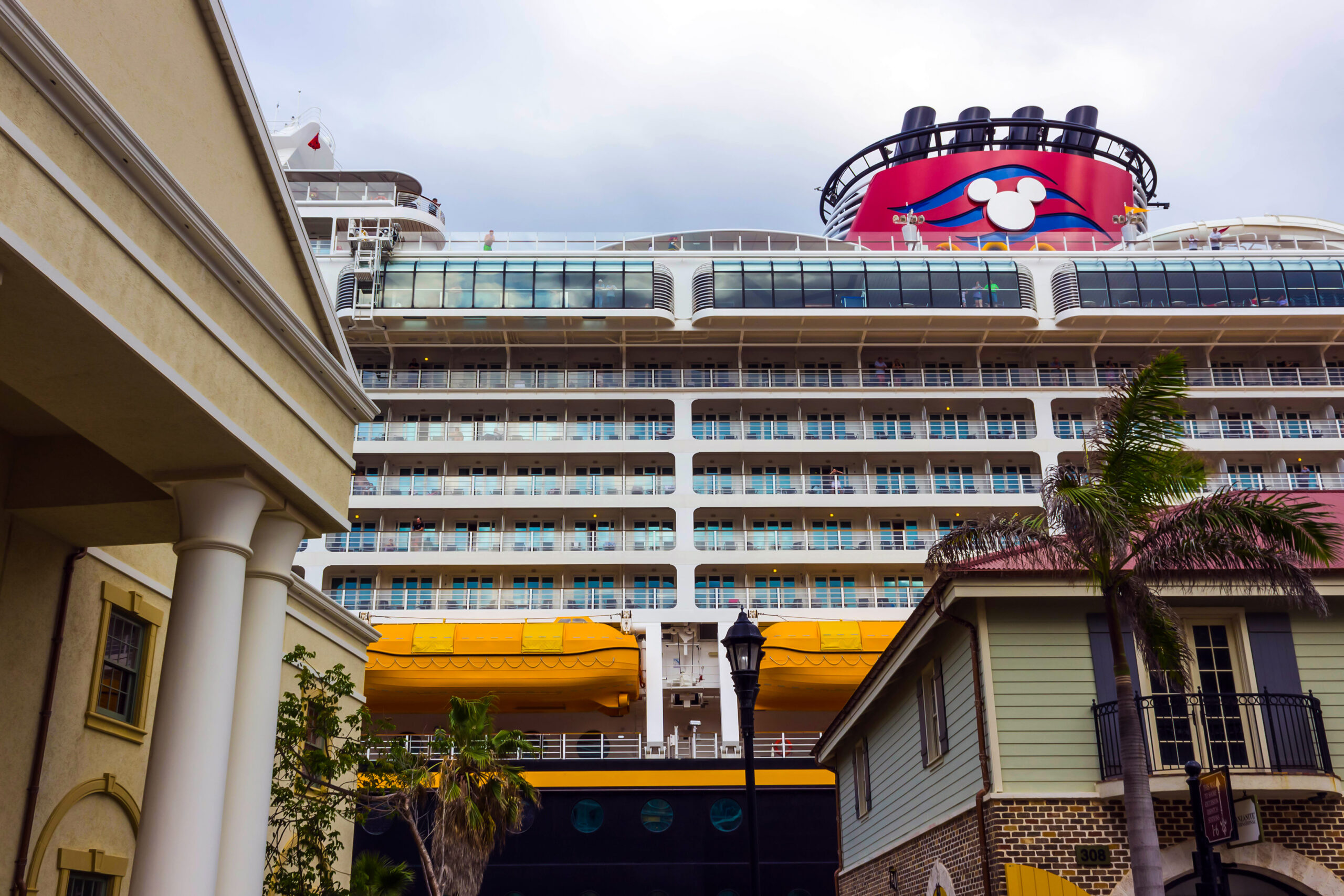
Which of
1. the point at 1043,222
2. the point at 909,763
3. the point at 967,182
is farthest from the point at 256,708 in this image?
the point at 1043,222

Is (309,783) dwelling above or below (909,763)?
below

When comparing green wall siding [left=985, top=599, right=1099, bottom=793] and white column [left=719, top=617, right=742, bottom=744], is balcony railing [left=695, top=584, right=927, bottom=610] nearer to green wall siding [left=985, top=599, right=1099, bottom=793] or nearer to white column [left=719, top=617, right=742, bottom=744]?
white column [left=719, top=617, right=742, bottom=744]

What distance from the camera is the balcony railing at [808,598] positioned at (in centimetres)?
4409

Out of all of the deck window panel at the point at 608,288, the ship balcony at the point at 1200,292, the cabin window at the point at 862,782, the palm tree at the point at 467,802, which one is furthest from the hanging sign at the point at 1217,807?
the ship balcony at the point at 1200,292

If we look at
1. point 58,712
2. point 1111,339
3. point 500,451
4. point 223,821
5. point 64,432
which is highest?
point 1111,339

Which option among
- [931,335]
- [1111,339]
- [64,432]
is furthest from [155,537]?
[1111,339]

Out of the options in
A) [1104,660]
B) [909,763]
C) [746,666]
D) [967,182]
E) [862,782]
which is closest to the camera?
[746,666]

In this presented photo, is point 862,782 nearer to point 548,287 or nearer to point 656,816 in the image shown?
point 656,816

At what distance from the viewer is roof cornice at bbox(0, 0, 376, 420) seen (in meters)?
7.31

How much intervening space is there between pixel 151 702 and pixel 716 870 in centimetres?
2054

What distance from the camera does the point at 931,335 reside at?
48.9m

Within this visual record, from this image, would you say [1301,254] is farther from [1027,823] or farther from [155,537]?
[155,537]

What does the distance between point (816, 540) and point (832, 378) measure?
7.76 metres

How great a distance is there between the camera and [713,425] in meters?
48.1
